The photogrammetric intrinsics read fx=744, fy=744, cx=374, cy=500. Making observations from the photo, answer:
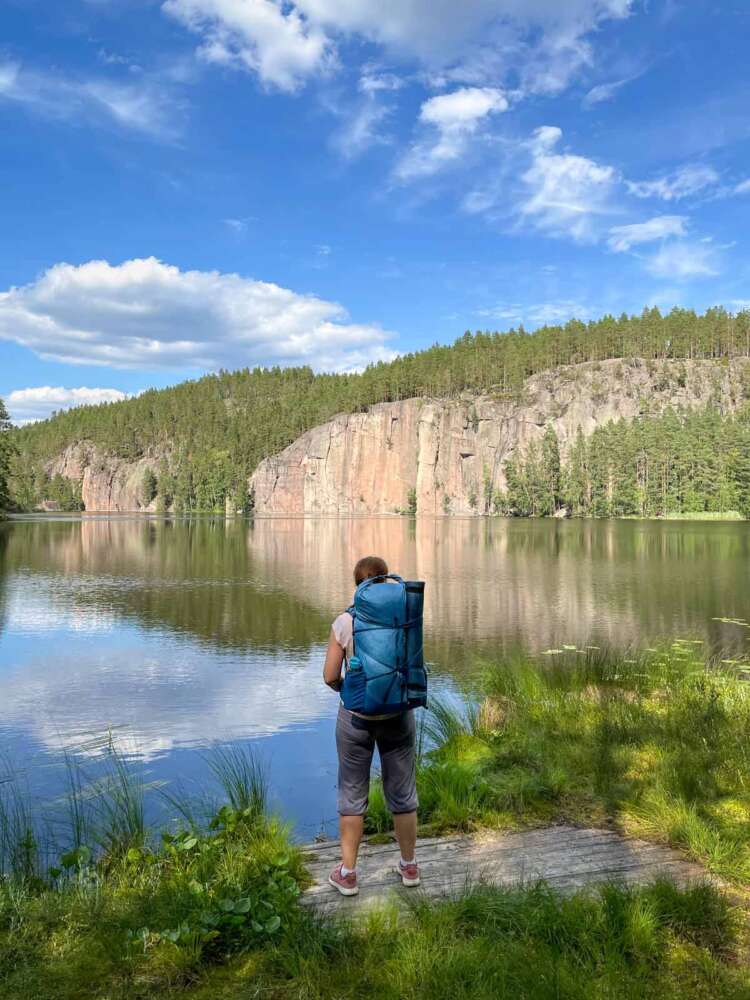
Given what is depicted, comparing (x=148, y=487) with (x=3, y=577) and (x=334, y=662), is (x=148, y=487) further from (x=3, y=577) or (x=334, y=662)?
(x=334, y=662)

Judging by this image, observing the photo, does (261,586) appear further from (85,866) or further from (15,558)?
(85,866)

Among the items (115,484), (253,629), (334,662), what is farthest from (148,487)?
(334,662)

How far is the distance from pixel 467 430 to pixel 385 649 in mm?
134137

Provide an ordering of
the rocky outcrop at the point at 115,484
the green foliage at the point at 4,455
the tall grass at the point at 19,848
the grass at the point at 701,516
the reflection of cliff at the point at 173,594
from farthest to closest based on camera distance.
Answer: the rocky outcrop at the point at 115,484 → the grass at the point at 701,516 → the green foliage at the point at 4,455 → the reflection of cliff at the point at 173,594 → the tall grass at the point at 19,848

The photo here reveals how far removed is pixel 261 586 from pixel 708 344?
135m

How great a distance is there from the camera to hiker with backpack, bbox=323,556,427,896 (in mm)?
5285

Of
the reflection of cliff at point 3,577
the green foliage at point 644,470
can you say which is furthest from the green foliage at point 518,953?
the green foliage at point 644,470

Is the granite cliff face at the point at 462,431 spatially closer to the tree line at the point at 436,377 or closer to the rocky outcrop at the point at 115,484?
the tree line at the point at 436,377

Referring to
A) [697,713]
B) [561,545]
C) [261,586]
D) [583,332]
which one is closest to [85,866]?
[697,713]

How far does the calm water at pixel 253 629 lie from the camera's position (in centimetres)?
1233

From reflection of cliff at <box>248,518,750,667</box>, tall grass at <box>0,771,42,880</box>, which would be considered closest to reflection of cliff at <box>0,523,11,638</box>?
reflection of cliff at <box>248,518,750,667</box>

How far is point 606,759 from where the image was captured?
836 cm

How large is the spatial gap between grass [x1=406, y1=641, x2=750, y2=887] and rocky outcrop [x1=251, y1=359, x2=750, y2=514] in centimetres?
11878

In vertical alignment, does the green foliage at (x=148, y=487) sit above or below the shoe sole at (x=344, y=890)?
above
